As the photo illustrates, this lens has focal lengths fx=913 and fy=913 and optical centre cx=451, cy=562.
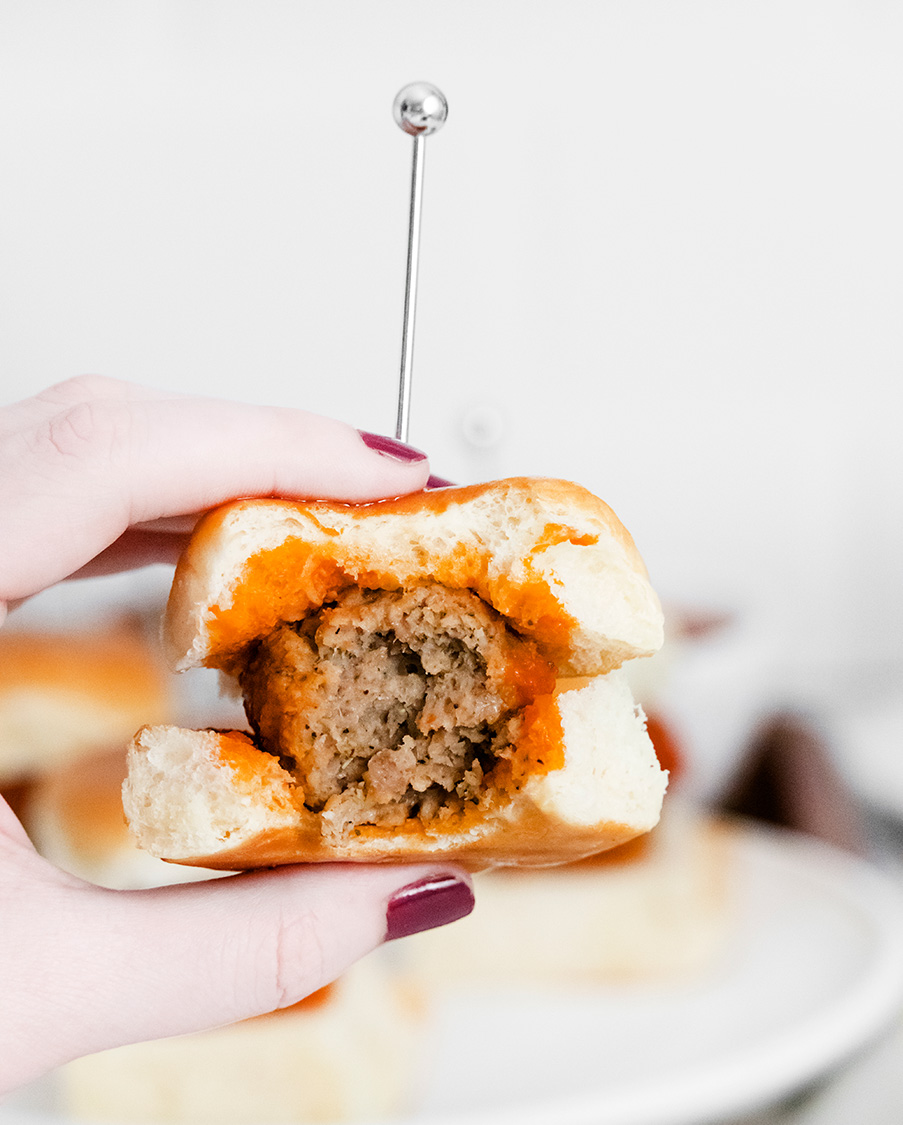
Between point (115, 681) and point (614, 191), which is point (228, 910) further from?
point (614, 191)

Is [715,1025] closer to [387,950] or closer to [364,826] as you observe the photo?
[387,950]

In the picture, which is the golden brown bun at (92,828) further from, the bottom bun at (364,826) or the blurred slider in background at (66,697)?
the bottom bun at (364,826)

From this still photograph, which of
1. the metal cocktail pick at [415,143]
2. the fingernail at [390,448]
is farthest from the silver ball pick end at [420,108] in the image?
the fingernail at [390,448]

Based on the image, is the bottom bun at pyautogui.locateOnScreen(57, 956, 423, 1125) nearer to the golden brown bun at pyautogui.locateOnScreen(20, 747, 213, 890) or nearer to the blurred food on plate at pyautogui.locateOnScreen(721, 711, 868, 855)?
the golden brown bun at pyautogui.locateOnScreen(20, 747, 213, 890)

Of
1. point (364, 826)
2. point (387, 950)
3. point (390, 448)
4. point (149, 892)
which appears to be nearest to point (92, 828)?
point (387, 950)

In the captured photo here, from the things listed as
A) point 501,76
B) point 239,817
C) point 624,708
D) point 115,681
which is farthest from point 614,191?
point 239,817
